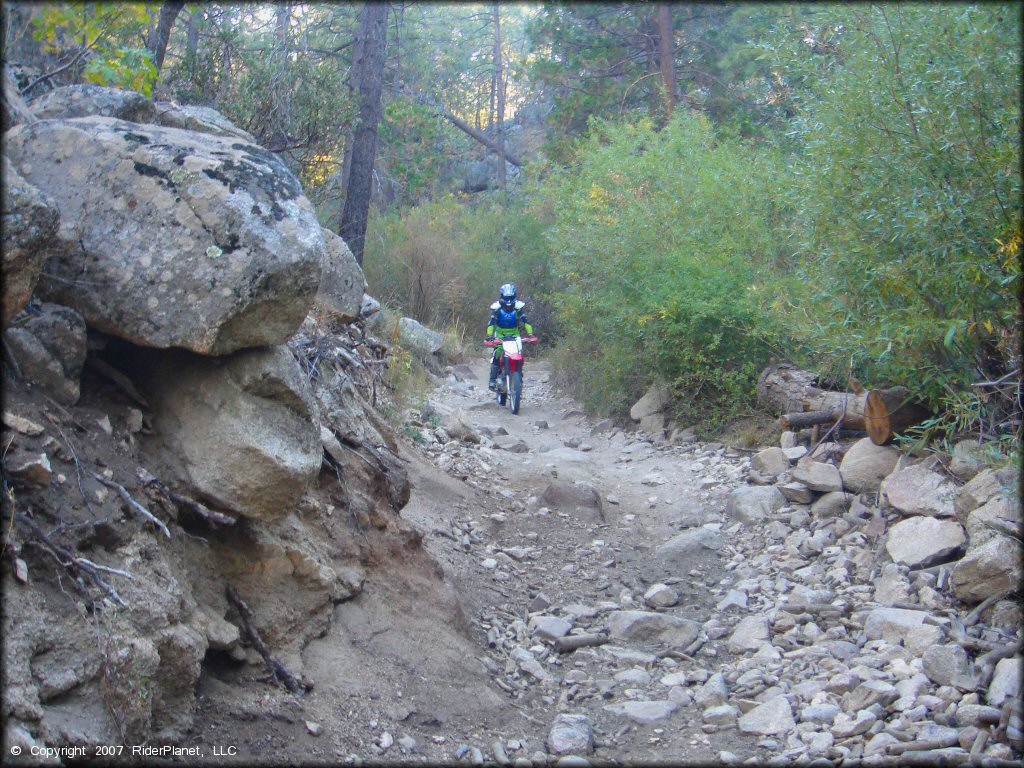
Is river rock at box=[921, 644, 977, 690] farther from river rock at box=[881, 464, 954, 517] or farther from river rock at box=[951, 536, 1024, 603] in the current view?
river rock at box=[881, 464, 954, 517]

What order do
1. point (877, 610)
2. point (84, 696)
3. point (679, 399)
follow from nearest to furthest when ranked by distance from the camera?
point (84, 696) < point (877, 610) < point (679, 399)

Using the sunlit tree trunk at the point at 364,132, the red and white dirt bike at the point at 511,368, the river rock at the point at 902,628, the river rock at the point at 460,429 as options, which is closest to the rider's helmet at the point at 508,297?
the red and white dirt bike at the point at 511,368

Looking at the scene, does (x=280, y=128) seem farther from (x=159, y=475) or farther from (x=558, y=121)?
(x=558, y=121)

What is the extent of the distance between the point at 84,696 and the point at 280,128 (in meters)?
8.25

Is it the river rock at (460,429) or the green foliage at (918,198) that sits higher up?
the green foliage at (918,198)

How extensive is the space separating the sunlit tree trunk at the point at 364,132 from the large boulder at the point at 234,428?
8734mm

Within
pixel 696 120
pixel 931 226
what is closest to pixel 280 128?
pixel 696 120

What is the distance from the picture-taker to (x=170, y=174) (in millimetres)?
3564

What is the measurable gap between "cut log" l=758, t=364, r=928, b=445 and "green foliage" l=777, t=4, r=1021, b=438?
27 centimetres

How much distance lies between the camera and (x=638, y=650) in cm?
512

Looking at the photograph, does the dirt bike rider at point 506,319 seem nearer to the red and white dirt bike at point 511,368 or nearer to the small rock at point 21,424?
the red and white dirt bike at point 511,368

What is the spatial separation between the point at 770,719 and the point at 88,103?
14.5ft

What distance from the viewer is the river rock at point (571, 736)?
3859 mm

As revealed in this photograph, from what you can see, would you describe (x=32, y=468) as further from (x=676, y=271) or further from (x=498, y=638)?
(x=676, y=271)
